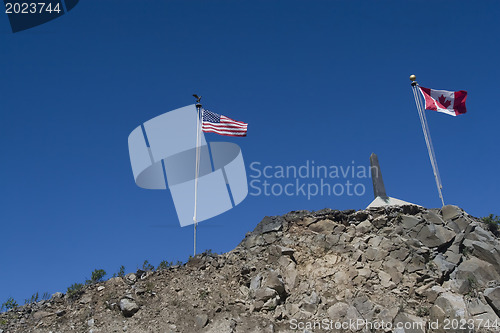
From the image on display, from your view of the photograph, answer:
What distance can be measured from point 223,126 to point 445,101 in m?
11.6

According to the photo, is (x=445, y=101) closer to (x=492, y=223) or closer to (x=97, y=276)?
→ (x=492, y=223)

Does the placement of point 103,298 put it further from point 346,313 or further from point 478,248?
point 478,248

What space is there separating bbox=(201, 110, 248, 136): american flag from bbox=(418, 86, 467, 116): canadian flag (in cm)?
975

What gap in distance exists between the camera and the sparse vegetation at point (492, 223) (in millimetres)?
18828

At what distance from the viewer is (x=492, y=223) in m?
19.0

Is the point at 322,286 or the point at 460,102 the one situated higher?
the point at 460,102

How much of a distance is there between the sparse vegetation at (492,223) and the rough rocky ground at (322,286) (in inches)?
16.7

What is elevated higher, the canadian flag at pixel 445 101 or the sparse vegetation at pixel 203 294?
the canadian flag at pixel 445 101

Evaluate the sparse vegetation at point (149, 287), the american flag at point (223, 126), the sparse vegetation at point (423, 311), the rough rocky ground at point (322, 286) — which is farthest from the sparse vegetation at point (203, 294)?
the sparse vegetation at point (423, 311)

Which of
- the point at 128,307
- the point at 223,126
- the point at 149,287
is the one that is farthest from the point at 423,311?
the point at 223,126

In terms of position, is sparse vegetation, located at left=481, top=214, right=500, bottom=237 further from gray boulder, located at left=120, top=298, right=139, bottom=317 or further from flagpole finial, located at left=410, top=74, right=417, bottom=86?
gray boulder, located at left=120, top=298, right=139, bottom=317

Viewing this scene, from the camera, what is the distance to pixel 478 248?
1714 centimetres

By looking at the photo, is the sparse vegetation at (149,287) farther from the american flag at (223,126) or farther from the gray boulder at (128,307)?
the american flag at (223,126)

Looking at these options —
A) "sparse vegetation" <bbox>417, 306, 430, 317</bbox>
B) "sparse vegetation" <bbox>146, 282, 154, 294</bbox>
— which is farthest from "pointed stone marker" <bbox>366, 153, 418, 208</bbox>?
"sparse vegetation" <bbox>146, 282, 154, 294</bbox>
